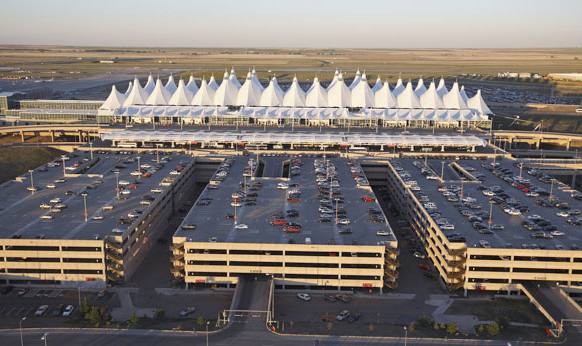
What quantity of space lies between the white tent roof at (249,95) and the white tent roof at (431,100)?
35565 millimetres

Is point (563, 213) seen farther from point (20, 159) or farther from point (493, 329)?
point (20, 159)

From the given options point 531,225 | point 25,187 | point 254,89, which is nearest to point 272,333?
point 531,225

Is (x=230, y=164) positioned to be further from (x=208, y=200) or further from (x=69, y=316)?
A: (x=69, y=316)

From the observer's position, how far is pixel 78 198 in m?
63.0

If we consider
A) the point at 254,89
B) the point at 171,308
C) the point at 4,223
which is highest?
the point at 254,89

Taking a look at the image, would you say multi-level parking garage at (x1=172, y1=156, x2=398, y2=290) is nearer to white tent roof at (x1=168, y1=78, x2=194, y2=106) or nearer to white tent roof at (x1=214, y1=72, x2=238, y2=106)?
white tent roof at (x1=214, y1=72, x2=238, y2=106)

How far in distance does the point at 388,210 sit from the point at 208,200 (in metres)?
25.9

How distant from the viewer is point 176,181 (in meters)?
70.7

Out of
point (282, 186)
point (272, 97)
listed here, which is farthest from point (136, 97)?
point (282, 186)

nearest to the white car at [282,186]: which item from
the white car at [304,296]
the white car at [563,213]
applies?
the white car at [304,296]

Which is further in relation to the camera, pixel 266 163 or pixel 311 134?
pixel 311 134

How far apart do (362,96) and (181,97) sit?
1547 inches

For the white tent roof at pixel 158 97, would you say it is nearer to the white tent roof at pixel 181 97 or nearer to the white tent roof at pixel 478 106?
the white tent roof at pixel 181 97

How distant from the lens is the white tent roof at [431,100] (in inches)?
4471
